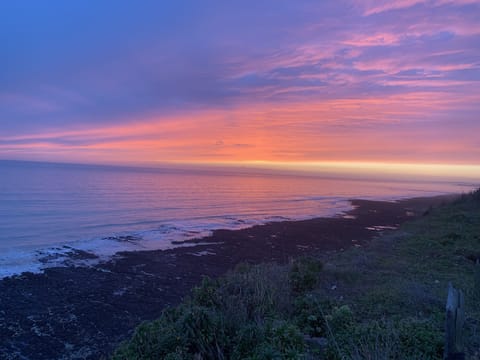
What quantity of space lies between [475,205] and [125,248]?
31070mm

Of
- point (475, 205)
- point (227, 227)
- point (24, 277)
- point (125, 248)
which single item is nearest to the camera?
point (24, 277)

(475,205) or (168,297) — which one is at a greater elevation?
(475,205)

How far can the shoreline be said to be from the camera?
9.31 meters

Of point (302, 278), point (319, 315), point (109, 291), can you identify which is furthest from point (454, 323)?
point (109, 291)

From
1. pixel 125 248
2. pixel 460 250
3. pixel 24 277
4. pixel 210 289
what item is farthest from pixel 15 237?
pixel 460 250

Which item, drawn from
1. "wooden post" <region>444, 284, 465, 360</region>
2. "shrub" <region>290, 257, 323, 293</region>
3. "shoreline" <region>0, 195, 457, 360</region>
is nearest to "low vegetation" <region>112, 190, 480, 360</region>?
"shrub" <region>290, 257, 323, 293</region>

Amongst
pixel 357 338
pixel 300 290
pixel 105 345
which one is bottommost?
pixel 105 345

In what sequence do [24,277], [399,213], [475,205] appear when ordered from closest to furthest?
1. [24,277]
2. [475,205]
3. [399,213]

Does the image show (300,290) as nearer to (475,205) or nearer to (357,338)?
(357,338)

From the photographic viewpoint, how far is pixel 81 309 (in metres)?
11.3

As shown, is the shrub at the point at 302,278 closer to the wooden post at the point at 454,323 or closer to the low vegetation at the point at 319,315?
the low vegetation at the point at 319,315

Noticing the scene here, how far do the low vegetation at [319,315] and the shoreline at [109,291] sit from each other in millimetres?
3255

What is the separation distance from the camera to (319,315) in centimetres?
711

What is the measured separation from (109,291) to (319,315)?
8.82 m
